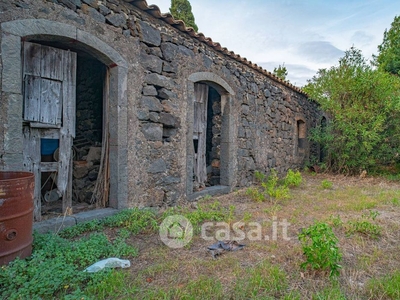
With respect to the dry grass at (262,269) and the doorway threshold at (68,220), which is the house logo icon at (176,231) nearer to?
the dry grass at (262,269)

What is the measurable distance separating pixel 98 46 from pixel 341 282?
11.4 feet

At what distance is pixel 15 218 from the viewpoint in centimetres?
209

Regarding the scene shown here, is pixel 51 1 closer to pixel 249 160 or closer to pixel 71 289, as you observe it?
pixel 71 289

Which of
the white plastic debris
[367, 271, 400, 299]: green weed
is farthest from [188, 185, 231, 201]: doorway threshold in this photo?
[367, 271, 400, 299]: green weed

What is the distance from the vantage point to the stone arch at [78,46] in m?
2.62

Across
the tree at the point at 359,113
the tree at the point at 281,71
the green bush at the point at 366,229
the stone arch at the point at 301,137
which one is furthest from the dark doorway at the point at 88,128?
the tree at the point at 281,71

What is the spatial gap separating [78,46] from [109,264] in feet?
8.45

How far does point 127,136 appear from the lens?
3619 millimetres

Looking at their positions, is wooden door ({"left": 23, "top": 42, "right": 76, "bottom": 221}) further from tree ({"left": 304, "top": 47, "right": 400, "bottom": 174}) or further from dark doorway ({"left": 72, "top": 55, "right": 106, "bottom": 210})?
tree ({"left": 304, "top": 47, "right": 400, "bottom": 174})

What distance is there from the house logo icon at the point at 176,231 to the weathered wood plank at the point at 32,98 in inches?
80.4

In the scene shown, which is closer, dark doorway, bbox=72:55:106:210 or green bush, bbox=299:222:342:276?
green bush, bbox=299:222:342:276

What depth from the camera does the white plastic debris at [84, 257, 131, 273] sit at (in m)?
2.08

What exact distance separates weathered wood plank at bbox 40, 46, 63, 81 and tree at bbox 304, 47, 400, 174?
7065mm

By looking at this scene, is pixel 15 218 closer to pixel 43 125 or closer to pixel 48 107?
pixel 43 125
